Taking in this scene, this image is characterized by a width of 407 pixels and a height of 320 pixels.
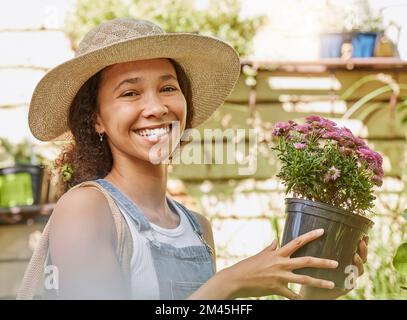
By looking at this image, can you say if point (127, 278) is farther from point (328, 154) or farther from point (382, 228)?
point (382, 228)

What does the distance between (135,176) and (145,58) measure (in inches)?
11.1

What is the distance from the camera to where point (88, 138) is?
2.05 metres

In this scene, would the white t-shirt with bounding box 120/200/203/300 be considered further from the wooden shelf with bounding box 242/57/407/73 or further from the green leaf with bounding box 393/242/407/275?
the wooden shelf with bounding box 242/57/407/73

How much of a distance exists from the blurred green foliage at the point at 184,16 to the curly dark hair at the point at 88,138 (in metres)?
2.15

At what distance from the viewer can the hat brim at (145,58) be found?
1.89 m

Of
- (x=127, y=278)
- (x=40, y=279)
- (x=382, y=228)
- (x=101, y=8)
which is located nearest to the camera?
(x=127, y=278)

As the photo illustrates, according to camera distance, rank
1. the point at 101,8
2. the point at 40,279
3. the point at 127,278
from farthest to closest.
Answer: the point at 101,8, the point at 40,279, the point at 127,278

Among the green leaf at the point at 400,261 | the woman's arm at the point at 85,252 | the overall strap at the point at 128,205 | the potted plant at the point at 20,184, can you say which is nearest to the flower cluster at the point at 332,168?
the green leaf at the point at 400,261

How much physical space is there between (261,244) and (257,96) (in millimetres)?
797

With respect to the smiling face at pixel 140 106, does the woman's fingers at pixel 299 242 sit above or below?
below

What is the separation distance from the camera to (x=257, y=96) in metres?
4.41

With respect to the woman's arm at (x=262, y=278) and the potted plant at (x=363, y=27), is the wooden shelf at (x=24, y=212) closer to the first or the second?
the potted plant at (x=363, y=27)

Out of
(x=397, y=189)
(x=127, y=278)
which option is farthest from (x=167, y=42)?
(x=397, y=189)

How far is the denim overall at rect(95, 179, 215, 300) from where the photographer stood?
1.78 m
